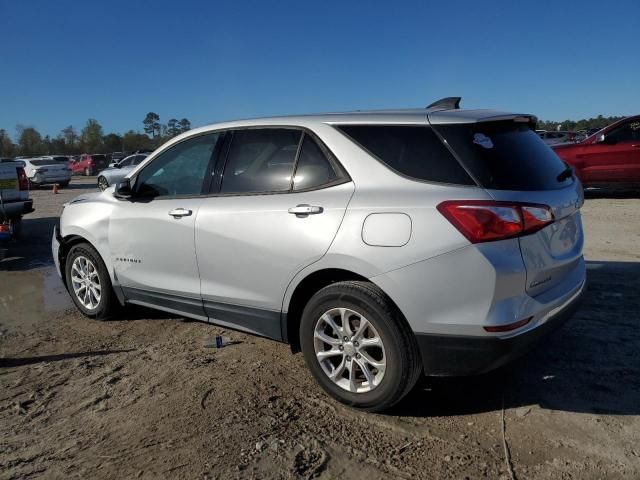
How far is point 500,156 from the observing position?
121 inches

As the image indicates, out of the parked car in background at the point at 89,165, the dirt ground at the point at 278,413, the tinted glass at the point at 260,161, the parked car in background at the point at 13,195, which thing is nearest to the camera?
the dirt ground at the point at 278,413

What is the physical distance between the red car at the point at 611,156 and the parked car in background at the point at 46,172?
2472cm

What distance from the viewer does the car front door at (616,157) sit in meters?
11.5

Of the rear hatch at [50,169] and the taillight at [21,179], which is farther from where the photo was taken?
the rear hatch at [50,169]

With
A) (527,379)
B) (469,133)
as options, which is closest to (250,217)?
(469,133)

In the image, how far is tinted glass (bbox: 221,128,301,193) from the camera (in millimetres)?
3678

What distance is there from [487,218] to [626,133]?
35.3ft

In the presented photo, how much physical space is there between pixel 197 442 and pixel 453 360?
1476 millimetres

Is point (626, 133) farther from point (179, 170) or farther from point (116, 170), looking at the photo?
point (116, 170)

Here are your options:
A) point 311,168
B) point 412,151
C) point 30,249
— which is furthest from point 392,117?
point 30,249

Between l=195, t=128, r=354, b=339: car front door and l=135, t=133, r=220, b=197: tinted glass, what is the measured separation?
0.70 feet

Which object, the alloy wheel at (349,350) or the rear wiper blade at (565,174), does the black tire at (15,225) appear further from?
the rear wiper blade at (565,174)

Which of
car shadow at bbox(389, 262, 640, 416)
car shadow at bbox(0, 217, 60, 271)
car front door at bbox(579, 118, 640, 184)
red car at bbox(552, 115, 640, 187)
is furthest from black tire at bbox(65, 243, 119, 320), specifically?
car front door at bbox(579, 118, 640, 184)

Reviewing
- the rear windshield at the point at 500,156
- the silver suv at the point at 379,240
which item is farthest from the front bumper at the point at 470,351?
the rear windshield at the point at 500,156
